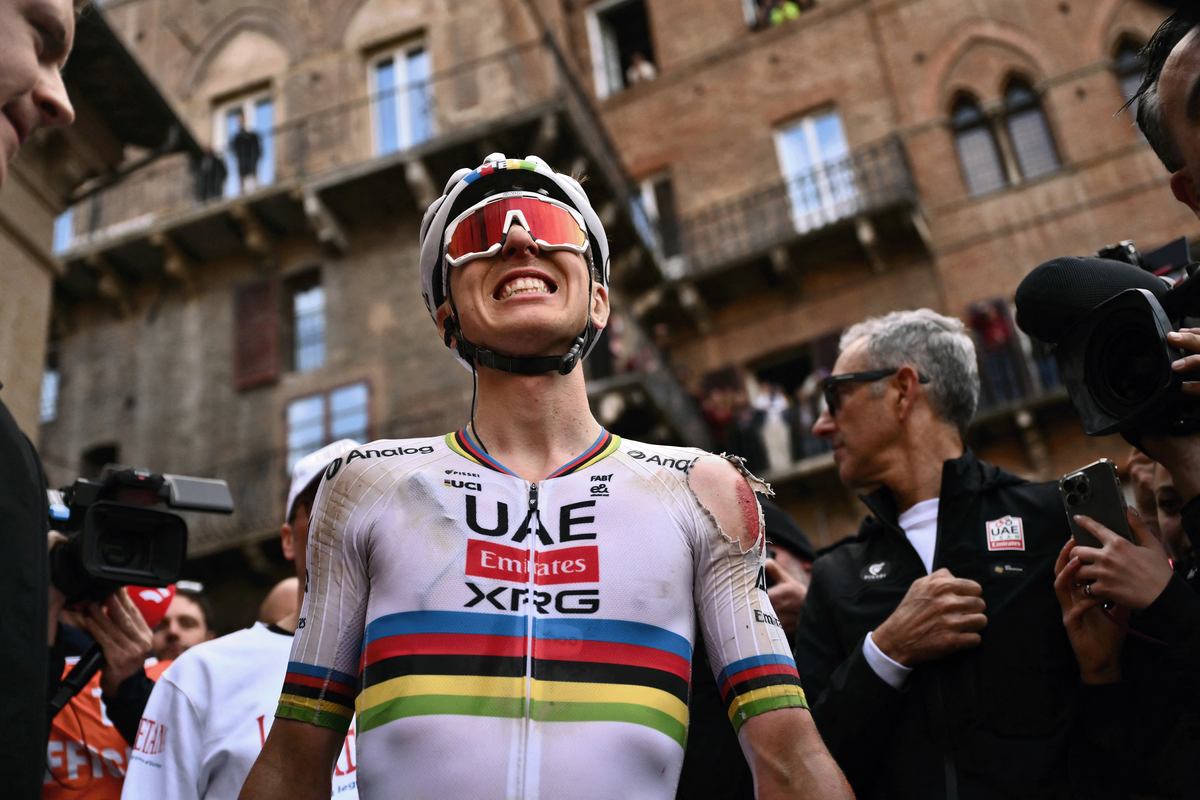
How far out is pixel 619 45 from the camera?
2466 centimetres

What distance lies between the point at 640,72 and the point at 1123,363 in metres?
21.3

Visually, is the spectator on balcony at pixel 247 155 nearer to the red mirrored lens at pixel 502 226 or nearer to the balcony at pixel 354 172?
the balcony at pixel 354 172

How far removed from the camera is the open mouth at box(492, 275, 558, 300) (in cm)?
261

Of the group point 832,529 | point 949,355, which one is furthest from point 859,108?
point 949,355

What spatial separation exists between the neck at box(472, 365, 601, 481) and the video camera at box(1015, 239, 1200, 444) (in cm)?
147

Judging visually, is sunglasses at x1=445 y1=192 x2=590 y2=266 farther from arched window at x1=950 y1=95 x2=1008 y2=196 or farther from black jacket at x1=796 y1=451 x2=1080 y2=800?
arched window at x1=950 y1=95 x2=1008 y2=196

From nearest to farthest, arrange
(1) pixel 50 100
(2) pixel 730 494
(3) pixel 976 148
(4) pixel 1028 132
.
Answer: (1) pixel 50 100 < (2) pixel 730 494 < (4) pixel 1028 132 < (3) pixel 976 148

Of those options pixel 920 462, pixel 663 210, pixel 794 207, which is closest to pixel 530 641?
pixel 920 462

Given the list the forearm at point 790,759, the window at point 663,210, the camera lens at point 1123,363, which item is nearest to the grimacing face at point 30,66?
the forearm at point 790,759

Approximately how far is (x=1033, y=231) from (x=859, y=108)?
4.28 meters

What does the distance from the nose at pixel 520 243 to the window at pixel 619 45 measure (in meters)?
21.3

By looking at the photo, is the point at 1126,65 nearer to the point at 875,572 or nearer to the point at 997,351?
the point at 997,351

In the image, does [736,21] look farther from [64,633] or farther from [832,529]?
[64,633]

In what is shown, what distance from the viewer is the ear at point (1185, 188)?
295 cm
